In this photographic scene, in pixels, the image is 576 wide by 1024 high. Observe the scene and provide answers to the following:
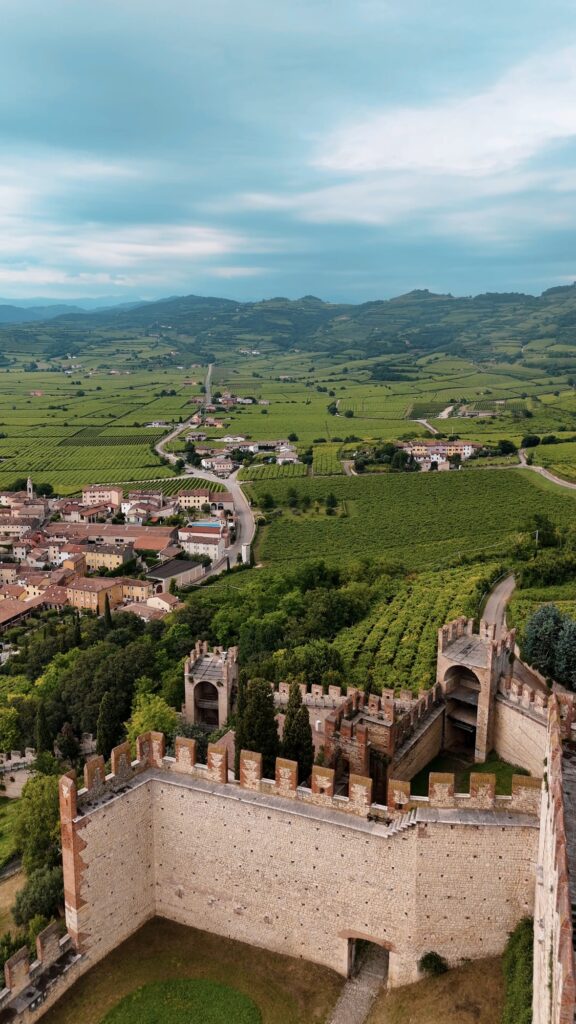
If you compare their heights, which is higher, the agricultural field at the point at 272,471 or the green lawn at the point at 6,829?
the agricultural field at the point at 272,471

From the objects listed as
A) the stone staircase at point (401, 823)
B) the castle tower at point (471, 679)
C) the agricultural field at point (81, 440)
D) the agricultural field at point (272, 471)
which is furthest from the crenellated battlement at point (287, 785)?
the agricultural field at point (81, 440)

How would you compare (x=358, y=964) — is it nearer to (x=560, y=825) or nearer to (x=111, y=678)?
(x=560, y=825)

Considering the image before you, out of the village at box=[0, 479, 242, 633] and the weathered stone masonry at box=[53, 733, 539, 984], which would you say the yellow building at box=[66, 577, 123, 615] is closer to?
the village at box=[0, 479, 242, 633]

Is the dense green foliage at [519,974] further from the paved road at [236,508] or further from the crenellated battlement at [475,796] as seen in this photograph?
the paved road at [236,508]

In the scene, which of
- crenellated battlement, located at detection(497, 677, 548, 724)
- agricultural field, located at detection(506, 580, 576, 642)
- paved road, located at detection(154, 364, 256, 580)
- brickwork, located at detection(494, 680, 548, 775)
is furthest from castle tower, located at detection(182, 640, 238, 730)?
paved road, located at detection(154, 364, 256, 580)

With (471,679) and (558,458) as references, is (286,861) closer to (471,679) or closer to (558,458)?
(471,679)
